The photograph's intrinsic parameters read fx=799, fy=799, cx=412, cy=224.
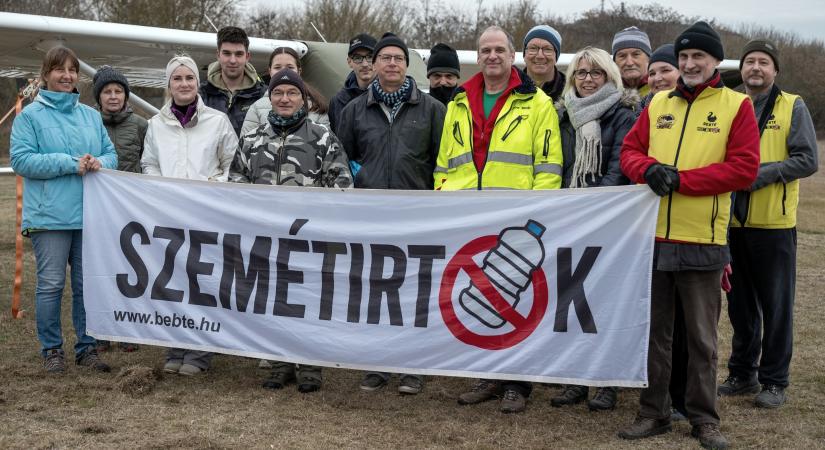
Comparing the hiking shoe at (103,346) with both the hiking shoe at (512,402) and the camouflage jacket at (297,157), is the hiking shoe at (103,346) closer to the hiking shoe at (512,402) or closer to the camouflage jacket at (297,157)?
the camouflage jacket at (297,157)

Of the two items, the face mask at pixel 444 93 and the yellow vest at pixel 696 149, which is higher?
the face mask at pixel 444 93

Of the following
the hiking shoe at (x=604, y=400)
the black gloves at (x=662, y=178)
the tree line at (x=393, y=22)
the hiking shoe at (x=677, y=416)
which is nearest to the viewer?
the black gloves at (x=662, y=178)

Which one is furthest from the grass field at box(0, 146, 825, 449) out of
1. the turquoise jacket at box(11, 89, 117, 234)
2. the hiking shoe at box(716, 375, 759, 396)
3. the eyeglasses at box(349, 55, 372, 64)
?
the eyeglasses at box(349, 55, 372, 64)

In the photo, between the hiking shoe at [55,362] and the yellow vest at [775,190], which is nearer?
the yellow vest at [775,190]

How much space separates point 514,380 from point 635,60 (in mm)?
2101

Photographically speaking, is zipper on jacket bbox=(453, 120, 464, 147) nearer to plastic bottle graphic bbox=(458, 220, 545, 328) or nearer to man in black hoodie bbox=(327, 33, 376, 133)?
plastic bottle graphic bbox=(458, 220, 545, 328)

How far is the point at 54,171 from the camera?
474 cm

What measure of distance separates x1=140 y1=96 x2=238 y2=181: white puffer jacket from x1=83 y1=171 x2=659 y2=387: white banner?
0.25 meters

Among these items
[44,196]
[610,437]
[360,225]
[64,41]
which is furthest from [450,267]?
[64,41]

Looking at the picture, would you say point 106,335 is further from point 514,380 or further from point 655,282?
point 655,282

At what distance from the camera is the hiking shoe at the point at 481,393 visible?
4.42 meters

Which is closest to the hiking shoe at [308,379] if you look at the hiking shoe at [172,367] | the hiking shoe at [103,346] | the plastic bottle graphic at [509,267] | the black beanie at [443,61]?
the hiking shoe at [172,367]

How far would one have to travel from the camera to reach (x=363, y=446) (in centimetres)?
375

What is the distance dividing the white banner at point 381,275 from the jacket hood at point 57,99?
1.50ft
